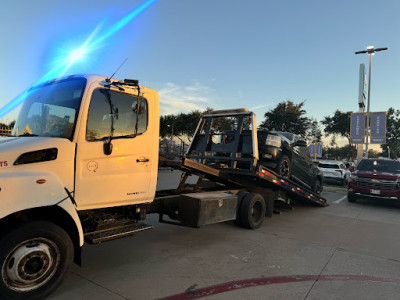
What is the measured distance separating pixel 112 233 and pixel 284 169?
5342 mm

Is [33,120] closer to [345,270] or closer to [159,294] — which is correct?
[159,294]

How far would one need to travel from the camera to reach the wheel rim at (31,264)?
2.92 meters

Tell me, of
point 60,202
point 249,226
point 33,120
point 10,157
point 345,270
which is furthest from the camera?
point 249,226

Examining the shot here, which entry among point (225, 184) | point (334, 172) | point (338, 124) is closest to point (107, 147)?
point (225, 184)

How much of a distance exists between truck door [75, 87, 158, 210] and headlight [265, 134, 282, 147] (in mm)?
4043

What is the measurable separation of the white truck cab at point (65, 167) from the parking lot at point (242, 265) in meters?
0.63

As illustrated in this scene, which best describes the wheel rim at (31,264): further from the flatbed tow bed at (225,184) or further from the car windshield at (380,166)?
the car windshield at (380,166)

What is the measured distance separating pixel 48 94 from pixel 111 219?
71.6 inches

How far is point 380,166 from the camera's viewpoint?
11.5 m

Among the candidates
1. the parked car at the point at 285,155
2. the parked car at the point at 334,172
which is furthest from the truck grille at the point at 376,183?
the parked car at the point at 334,172

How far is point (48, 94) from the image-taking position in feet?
12.5

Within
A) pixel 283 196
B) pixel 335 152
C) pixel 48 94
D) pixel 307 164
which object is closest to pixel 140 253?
pixel 48 94

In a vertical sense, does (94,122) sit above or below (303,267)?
above

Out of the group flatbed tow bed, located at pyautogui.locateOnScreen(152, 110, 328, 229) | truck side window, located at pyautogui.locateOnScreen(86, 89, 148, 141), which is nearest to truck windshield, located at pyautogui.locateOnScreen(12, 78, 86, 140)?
truck side window, located at pyautogui.locateOnScreen(86, 89, 148, 141)
